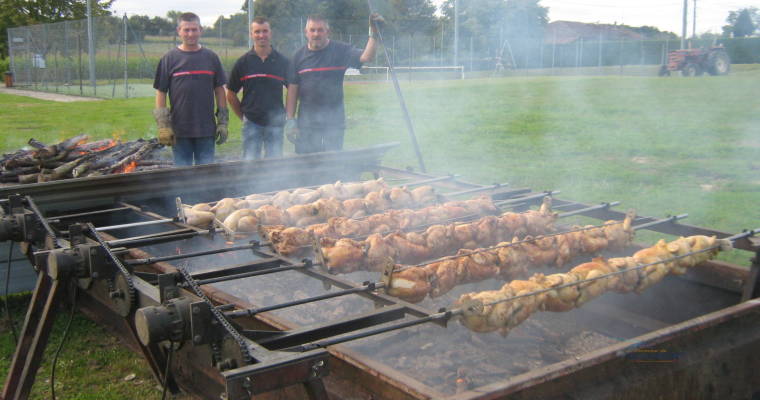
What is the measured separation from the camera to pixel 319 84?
6.88 metres

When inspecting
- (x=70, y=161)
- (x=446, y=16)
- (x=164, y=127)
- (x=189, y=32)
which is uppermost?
(x=446, y=16)

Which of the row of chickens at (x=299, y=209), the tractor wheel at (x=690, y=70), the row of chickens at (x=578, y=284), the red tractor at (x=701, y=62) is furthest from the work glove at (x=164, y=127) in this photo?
the tractor wheel at (x=690, y=70)

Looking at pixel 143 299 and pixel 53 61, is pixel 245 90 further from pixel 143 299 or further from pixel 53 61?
pixel 53 61

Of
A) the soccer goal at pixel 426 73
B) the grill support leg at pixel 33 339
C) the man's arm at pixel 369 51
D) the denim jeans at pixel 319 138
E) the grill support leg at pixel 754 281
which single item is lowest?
the grill support leg at pixel 33 339

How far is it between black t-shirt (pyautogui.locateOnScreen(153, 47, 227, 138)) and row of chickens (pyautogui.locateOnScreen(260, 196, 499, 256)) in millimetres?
3040

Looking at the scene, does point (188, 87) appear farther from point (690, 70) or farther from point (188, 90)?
point (690, 70)

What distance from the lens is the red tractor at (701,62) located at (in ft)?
79.8

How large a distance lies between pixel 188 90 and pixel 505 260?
4.27 metres

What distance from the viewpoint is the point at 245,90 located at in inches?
277

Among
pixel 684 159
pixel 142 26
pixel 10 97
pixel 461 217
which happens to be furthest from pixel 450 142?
pixel 142 26

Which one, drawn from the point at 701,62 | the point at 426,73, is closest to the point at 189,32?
the point at 426,73

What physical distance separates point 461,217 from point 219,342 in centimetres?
234

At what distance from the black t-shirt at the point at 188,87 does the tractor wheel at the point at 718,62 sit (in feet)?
75.1

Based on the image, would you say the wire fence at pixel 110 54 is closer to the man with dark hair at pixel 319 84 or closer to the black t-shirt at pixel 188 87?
the man with dark hair at pixel 319 84
